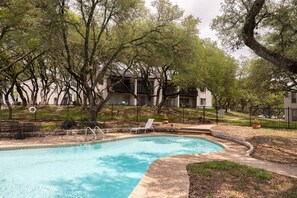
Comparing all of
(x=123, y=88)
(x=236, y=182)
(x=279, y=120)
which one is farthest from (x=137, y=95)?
(x=236, y=182)

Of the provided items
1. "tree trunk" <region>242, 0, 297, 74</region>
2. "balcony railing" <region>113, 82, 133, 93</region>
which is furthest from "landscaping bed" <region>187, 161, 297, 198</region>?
"balcony railing" <region>113, 82, 133, 93</region>

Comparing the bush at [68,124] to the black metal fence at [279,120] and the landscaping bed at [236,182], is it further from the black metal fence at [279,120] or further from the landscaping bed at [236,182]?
the black metal fence at [279,120]

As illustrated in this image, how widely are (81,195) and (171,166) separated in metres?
2.93

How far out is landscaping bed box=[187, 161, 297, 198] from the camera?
5.34 metres

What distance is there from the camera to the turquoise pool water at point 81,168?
662 centimetres

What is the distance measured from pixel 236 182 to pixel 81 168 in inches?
219

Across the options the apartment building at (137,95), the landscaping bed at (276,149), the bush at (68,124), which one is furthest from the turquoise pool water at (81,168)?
the apartment building at (137,95)

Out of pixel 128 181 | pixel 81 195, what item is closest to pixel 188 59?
pixel 128 181

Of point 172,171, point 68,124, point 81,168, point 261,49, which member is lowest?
point 81,168

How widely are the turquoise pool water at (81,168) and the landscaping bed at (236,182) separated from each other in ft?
6.45

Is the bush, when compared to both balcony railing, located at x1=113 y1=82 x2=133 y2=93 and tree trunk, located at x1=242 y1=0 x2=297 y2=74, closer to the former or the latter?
tree trunk, located at x1=242 y1=0 x2=297 y2=74

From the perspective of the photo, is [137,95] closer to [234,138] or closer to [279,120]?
[279,120]

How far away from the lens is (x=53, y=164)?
30.6 ft

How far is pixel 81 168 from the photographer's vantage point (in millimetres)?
8883
